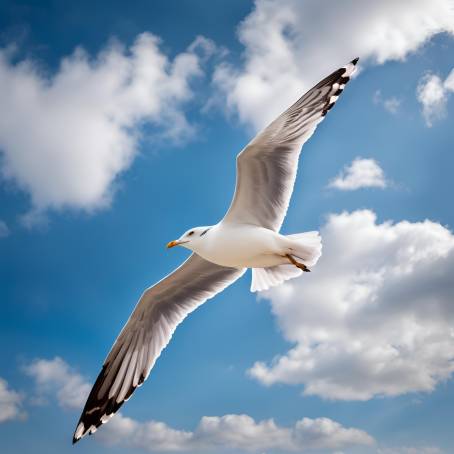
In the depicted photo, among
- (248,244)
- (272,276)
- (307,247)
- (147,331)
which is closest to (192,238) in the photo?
(248,244)

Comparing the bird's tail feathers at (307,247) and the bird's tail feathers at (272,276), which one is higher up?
the bird's tail feathers at (272,276)

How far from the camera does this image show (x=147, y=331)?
6.05 metres

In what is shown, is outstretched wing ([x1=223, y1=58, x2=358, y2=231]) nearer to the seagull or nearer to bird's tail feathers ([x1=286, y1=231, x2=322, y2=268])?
the seagull

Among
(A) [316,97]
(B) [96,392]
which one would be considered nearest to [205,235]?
(A) [316,97]

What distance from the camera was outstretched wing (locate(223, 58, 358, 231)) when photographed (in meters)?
4.84

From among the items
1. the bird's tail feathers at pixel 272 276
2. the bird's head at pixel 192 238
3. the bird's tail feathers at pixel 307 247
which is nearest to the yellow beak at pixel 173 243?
the bird's head at pixel 192 238

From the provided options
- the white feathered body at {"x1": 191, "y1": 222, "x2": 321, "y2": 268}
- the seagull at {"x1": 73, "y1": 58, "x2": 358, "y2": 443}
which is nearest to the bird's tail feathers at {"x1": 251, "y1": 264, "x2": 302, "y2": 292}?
the seagull at {"x1": 73, "y1": 58, "x2": 358, "y2": 443}

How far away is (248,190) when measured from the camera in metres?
5.04

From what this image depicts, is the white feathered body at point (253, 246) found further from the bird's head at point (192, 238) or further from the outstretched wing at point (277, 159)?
the outstretched wing at point (277, 159)

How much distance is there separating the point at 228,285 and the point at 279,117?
197 centimetres

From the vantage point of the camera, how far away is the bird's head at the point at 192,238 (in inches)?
203

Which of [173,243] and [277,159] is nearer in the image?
[277,159]

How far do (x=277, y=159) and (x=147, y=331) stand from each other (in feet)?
7.68

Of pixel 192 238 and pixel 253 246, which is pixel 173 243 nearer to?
pixel 192 238
